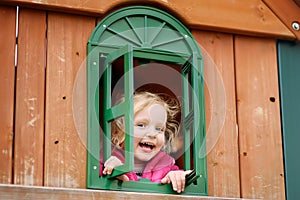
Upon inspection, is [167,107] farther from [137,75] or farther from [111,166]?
[111,166]

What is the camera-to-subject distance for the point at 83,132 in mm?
2949

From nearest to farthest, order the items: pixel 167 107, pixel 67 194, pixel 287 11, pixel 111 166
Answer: pixel 67 194
pixel 111 166
pixel 167 107
pixel 287 11

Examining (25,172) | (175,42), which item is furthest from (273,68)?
(25,172)

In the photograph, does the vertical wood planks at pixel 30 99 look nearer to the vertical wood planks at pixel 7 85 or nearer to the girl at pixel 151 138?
the vertical wood planks at pixel 7 85

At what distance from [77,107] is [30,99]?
12 centimetres

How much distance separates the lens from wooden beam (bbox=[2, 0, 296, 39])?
3.07m

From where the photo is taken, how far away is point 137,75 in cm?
320

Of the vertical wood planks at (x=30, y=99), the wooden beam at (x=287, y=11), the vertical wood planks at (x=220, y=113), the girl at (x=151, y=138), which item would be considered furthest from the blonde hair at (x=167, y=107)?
the wooden beam at (x=287, y=11)

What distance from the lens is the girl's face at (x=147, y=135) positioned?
3090 mm

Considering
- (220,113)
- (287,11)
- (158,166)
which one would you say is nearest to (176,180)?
(158,166)

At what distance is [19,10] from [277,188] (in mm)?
788

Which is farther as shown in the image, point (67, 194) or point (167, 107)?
point (167, 107)

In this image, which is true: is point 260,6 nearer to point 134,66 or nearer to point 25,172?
point 134,66

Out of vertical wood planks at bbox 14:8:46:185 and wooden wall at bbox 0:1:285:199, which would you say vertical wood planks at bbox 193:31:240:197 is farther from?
vertical wood planks at bbox 14:8:46:185
